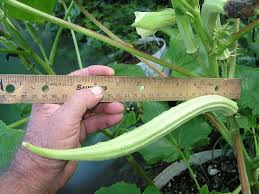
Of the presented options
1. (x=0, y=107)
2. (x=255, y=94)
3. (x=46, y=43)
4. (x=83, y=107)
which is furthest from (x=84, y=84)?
(x=46, y=43)

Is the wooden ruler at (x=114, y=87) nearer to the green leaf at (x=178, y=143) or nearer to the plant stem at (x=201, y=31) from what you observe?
the plant stem at (x=201, y=31)

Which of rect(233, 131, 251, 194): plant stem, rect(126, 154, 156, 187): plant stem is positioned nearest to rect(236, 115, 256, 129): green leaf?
rect(233, 131, 251, 194): plant stem

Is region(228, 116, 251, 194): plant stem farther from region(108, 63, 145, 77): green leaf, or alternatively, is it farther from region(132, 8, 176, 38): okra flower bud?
region(108, 63, 145, 77): green leaf

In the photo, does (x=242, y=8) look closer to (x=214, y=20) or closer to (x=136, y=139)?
(x=214, y=20)

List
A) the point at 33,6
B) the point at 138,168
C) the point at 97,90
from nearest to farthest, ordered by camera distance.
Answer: the point at 97,90 < the point at 33,6 < the point at 138,168

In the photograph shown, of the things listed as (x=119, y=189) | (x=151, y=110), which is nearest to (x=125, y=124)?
(x=151, y=110)

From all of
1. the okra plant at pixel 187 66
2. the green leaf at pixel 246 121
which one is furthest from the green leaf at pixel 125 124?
the green leaf at pixel 246 121
